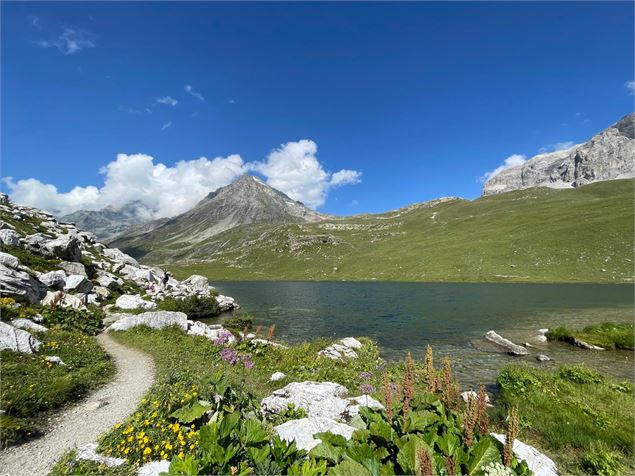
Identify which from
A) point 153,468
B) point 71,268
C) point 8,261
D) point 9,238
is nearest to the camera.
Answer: point 153,468

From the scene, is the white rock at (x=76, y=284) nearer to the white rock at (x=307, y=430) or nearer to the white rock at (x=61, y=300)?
the white rock at (x=61, y=300)

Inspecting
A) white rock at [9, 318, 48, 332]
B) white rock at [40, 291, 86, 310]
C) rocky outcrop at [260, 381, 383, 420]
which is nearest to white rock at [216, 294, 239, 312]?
white rock at [40, 291, 86, 310]

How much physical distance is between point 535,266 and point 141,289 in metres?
156

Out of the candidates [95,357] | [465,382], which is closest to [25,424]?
[95,357]

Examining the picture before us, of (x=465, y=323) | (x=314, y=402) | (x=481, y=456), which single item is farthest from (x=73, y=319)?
(x=465, y=323)

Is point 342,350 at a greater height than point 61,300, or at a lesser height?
lesser

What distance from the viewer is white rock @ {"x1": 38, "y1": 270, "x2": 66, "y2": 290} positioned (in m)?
31.2

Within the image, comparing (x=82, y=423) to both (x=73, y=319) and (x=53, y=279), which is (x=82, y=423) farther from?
(x=53, y=279)

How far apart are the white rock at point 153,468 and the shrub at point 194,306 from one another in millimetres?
42029

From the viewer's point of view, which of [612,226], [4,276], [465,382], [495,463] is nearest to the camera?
[495,463]

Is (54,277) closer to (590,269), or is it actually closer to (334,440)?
(334,440)

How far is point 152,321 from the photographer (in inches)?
1155

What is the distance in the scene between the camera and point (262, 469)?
6.10m

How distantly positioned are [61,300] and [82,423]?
2215 cm
